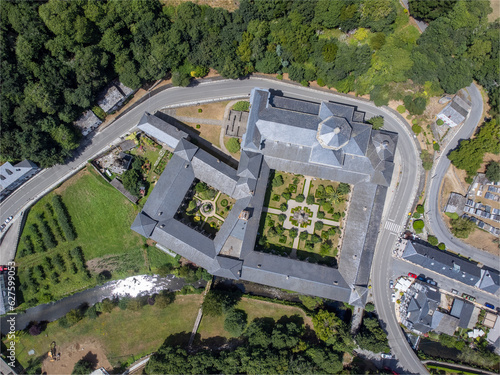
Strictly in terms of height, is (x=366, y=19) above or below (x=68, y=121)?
above

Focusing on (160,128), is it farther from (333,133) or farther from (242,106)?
(333,133)

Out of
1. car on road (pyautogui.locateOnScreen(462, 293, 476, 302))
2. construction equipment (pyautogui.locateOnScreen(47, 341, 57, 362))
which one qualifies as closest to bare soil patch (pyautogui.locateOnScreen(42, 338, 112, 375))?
construction equipment (pyautogui.locateOnScreen(47, 341, 57, 362))

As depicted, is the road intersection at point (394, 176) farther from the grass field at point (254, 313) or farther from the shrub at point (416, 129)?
the grass field at point (254, 313)

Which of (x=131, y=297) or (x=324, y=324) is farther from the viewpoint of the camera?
(x=131, y=297)

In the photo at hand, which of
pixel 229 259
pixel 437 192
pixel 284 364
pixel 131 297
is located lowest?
pixel 284 364

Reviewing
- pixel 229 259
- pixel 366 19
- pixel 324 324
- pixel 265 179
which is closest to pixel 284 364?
pixel 324 324

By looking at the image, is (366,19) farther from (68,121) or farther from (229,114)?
(68,121)

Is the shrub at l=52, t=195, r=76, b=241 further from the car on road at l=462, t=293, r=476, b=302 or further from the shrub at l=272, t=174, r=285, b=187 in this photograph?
the car on road at l=462, t=293, r=476, b=302
